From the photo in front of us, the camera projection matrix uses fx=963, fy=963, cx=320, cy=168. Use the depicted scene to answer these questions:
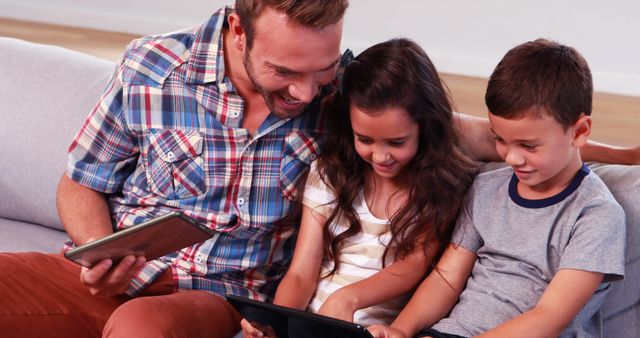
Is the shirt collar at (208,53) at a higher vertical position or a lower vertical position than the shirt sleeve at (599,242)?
higher

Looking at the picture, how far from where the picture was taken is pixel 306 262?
2.07 metres

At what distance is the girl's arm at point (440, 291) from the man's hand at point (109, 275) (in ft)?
1.76

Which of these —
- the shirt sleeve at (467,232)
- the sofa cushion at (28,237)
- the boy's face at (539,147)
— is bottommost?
the sofa cushion at (28,237)

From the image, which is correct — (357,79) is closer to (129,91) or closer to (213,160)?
(213,160)

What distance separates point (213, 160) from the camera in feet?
6.92

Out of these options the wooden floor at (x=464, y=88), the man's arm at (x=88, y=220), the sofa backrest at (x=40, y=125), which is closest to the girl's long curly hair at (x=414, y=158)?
the man's arm at (x=88, y=220)

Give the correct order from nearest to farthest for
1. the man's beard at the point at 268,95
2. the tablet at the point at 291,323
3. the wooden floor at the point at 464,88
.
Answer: the tablet at the point at 291,323, the man's beard at the point at 268,95, the wooden floor at the point at 464,88

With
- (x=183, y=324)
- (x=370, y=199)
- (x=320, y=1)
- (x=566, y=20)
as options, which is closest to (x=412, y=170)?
(x=370, y=199)

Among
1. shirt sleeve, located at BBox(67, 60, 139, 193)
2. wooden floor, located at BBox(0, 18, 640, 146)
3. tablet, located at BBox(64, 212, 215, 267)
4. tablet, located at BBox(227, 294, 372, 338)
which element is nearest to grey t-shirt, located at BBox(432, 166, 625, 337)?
tablet, located at BBox(227, 294, 372, 338)

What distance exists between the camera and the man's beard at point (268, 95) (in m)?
2.02

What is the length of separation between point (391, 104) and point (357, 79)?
4.2 inches

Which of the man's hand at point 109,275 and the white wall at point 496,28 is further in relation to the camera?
the white wall at point 496,28

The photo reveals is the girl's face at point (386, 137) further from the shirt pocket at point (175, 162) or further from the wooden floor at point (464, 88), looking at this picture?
the wooden floor at point (464, 88)

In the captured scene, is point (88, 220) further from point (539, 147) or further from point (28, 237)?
point (539, 147)
